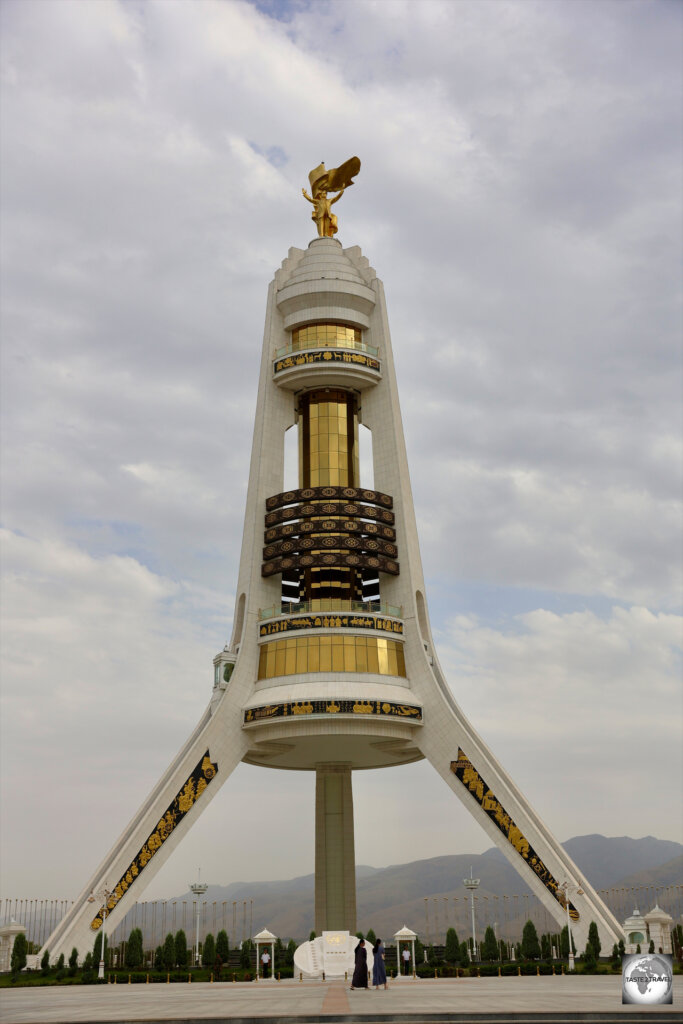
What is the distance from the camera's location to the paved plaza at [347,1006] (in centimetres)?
2170

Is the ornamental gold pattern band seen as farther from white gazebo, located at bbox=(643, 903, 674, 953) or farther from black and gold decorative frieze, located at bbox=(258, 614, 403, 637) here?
white gazebo, located at bbox=(643, 903, 674, 953)

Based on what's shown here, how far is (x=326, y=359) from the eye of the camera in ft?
236

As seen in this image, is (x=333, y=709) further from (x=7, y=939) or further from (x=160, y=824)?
(x=7, y=939)

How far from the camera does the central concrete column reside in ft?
225

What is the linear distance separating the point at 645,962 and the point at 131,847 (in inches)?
1651

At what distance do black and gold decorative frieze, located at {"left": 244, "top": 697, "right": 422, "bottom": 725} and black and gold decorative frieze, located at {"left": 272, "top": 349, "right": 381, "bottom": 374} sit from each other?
25016mm

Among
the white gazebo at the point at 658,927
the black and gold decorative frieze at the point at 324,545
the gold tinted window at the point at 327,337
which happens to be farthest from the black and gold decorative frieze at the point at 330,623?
the white gazebo at the point at 658,927

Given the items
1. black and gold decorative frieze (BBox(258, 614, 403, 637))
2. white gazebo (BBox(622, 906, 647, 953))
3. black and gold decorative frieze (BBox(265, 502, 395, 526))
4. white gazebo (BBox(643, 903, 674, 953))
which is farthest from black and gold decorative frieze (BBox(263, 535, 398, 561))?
white gazebo (BBox(643, 903, 674, 953))

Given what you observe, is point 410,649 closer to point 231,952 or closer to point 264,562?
point 264,562

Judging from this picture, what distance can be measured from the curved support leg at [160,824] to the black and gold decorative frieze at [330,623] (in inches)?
224

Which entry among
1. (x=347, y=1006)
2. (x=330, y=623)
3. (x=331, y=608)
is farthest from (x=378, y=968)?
(x=331, y=608)

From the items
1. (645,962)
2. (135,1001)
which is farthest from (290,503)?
(645,962)

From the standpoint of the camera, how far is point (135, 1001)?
3067 centimetres

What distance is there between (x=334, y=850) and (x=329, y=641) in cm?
1692
